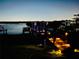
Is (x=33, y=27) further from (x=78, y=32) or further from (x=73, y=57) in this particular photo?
(x=73, y=57)

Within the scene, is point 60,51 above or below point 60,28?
below

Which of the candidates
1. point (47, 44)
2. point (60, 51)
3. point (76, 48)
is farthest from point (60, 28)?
point (76, 48)

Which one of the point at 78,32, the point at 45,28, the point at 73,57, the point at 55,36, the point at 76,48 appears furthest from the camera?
the point at 45,28

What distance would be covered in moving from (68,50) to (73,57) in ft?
7.04

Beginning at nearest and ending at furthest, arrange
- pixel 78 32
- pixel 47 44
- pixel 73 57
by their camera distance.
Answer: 1. pixel 73 57
2. pixel 78 32
3. pixel 47 44

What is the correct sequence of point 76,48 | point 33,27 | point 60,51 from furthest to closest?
point 33,27 → point 60,51 → point 76,48

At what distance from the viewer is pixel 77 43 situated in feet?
55.8

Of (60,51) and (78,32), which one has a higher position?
(78,32)

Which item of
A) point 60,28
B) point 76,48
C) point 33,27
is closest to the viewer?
point 76,48

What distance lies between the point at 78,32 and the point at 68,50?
3.80 meters

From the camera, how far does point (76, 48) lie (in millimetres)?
16391

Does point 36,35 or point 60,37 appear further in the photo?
point 36,35

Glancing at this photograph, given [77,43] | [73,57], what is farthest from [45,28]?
[73,57]

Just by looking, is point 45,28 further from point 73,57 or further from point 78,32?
point 73,57
